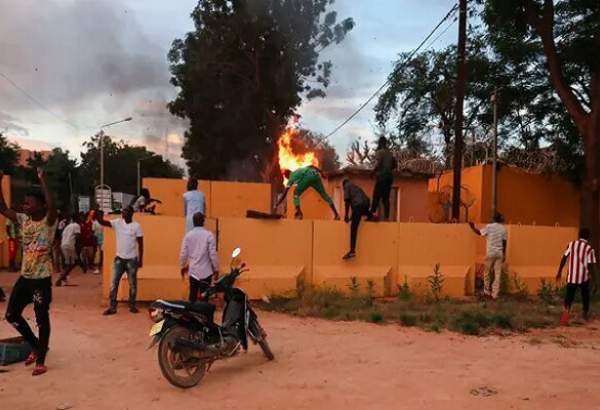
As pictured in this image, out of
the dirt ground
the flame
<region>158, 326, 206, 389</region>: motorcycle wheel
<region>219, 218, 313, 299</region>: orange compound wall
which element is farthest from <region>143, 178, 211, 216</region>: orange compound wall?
<region>158, 326, 206, 389</region>: motorcycle wheel

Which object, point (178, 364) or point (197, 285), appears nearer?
point (178, 364)

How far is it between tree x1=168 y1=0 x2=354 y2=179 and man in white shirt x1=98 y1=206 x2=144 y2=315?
24.1 metres

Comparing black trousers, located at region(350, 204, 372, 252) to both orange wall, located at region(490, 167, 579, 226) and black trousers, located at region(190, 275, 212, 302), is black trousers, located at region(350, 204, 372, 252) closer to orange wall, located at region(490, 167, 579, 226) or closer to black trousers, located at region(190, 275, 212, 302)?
black trousers, located at region(190, 275, 212, 302)

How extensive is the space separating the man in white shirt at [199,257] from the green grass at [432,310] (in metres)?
2.27

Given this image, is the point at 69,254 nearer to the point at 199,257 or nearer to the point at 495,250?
the point at 199,257

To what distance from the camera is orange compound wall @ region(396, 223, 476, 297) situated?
11.9 metres

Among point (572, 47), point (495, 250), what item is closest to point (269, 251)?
point (495, 250)

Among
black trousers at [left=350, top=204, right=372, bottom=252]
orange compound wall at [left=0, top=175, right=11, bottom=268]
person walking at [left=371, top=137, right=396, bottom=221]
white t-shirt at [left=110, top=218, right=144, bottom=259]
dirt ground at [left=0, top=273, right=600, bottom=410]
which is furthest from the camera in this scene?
orange compound wall at [left=0, top=175, right=11, bottom=268]

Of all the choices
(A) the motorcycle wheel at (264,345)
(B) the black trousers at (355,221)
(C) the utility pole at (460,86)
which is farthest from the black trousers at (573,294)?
(A) the motorcycle wheel at (264,345)

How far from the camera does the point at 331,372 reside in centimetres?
647

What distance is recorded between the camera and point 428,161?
20.4m

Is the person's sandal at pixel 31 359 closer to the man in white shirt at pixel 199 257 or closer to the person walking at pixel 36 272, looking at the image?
the person walking at pixel 36 272

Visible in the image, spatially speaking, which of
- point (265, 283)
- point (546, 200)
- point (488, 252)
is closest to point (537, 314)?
point (488, 252)

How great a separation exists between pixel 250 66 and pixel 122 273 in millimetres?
25746
